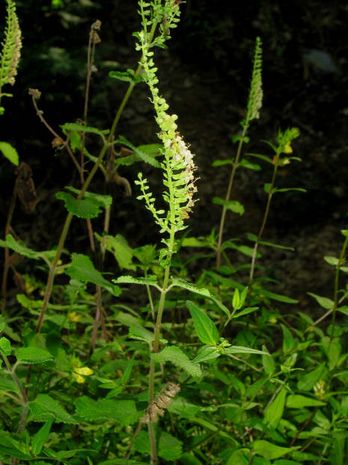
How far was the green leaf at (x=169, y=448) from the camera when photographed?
150cm

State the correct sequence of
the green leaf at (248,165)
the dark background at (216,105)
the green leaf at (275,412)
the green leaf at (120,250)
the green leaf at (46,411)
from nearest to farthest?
the green leaf at (46,411)
the green leaf at (275,412)
the green leaf at (120,250)
the green leaf at (248,165)
the dark background at (216,105)

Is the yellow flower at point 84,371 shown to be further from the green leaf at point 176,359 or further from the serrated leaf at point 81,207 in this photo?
the green leaf at point 176,359

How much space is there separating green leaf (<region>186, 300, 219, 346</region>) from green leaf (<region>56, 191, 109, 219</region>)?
652 mm

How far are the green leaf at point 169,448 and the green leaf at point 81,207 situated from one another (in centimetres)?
65

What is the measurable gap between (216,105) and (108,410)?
6050 mm

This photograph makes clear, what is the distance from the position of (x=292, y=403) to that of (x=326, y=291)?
300 cm

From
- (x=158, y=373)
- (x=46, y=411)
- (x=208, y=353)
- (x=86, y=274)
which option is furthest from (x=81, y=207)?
(x=208, y=353)

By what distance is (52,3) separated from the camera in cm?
590

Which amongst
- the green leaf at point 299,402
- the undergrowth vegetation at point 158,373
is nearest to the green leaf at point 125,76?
the undergrowth vegetation at point 158,373

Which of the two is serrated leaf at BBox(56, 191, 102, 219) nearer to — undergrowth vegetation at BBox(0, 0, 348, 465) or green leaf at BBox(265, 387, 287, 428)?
undergrowth vegetation at BBox(0, 0, 348, 465)

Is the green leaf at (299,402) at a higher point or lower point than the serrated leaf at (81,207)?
lower

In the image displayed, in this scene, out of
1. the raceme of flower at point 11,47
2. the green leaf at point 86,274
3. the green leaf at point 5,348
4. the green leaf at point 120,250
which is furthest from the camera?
the green leaf at point 120,250

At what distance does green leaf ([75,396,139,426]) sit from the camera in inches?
55.7

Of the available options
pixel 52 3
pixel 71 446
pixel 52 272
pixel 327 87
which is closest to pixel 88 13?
pixel 52 3
